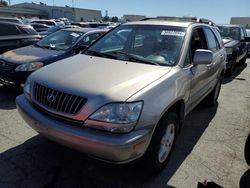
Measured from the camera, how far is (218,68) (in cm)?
545

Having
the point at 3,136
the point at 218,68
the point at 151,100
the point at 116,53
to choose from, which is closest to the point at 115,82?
the point at 151,100

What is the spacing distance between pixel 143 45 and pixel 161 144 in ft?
5.03

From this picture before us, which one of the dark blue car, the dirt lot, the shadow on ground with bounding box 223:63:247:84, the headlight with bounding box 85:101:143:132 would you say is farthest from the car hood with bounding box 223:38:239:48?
the headlight with bounding box 85:101:143:132

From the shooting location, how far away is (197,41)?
438 centimetres

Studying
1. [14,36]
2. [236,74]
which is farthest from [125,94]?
[236,74]

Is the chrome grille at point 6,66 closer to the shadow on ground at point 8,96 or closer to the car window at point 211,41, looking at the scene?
the shadow on ground at point 8,96

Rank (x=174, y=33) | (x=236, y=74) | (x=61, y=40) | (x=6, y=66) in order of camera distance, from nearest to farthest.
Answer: (x=174, y=33) < (x=6, y=66) < (x=61, y=40) < (x=236, y=74)

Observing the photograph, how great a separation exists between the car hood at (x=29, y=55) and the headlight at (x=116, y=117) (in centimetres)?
377

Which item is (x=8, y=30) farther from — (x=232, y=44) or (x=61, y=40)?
(x=232, y=44)

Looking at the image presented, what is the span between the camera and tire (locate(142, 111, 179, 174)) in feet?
9.84

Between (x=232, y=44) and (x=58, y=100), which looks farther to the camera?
(x=232, y=44)

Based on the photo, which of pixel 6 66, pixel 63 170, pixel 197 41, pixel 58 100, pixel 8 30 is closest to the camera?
pixel 58 100

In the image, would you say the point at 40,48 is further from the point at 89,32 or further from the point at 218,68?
the point at 218,68

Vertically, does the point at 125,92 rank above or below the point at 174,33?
below
